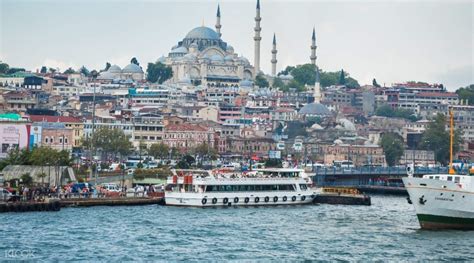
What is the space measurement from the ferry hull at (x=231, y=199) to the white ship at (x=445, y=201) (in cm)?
1039

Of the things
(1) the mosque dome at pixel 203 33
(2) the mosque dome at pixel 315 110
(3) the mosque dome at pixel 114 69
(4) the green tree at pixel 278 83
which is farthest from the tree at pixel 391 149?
(1) the mosque dome at pixel 203 33

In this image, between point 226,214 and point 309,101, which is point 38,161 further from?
point 309,101

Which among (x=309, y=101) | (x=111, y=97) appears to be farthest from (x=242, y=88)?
(x=111, y=97)

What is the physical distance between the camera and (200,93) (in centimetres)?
13162

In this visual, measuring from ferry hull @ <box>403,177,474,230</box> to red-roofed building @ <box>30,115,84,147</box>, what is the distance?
1828 inches

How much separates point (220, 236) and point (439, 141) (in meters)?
62.1

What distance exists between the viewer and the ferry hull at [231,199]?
4978 cm

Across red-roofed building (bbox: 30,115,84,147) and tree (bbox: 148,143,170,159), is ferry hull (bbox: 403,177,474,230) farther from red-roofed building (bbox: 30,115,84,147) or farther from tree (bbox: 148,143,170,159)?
red-roofed building (bbox: 30,115,84,147)

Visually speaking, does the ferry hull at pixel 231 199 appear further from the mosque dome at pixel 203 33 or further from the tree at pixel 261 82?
the mosque dome at pixel 203 33

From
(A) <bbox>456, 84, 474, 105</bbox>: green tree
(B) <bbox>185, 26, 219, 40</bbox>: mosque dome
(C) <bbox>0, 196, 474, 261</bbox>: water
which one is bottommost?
(C) <bbox>0, 196, 474, 261</bbox>: water

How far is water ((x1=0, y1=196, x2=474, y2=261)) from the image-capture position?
35.5m

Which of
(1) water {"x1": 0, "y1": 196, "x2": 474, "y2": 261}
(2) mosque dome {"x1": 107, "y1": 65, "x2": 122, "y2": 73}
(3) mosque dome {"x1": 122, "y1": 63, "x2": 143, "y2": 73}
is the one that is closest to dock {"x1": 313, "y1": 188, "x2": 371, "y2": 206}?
(1) water {"x1": 0, "y1": 196, "x2": 474, "y2": 261}

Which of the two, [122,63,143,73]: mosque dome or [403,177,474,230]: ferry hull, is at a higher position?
[122,63,143,73]: mosque dome

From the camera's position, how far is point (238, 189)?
5078cm
